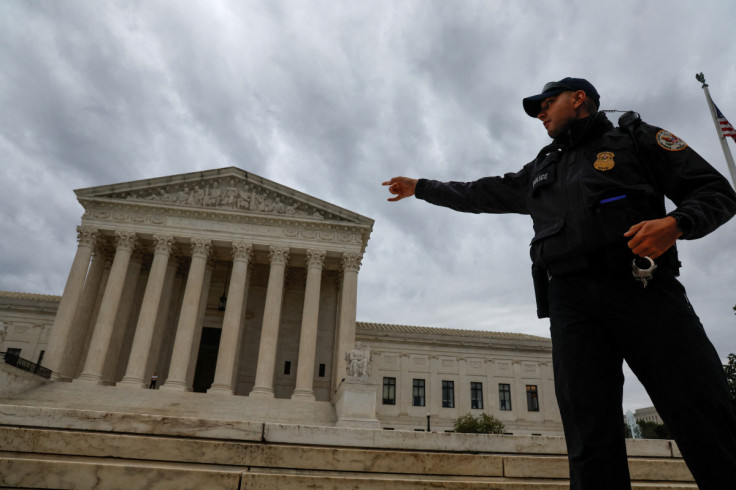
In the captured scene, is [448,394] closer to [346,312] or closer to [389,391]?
[389,391]

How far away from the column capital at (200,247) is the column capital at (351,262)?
878 cm

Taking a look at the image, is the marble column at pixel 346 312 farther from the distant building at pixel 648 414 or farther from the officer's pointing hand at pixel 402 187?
the distant building at pixel 648 414

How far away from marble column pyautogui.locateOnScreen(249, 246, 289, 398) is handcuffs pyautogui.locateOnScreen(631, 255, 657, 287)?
89.4 feet

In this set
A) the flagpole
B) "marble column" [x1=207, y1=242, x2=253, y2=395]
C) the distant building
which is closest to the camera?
the flagpole

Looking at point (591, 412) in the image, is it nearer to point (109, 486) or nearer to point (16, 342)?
point (109, 486)

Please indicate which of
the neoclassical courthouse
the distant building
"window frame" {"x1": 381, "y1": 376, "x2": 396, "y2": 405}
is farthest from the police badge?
the distant building

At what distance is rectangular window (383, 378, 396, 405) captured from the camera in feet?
131

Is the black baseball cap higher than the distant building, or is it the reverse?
the distant building

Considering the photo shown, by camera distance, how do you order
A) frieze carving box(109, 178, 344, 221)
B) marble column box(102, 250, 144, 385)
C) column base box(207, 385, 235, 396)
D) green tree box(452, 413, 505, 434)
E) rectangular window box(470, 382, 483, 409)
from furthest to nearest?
rectangular window box(470, 382, 483, 409)
green tree box(452, 413, 505, 434)
frieze carving box(109, 178, 344, 221)
marble column box(102, 250, 144, 385)
column base box(207, 385, 235, 396)

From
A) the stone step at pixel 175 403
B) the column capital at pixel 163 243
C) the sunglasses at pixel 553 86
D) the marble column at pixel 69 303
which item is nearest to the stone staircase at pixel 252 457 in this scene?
the sunglasses at pixel 553 86

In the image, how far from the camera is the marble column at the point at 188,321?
91.6ft

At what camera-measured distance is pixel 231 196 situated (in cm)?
3291

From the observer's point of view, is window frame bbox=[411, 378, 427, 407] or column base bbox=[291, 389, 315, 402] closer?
column base bbox=[291, 389, 315, 402]

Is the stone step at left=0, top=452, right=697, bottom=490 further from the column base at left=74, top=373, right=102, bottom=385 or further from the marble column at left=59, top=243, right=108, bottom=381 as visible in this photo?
the marble column at left=59, top=243, right=108, bottom=381
